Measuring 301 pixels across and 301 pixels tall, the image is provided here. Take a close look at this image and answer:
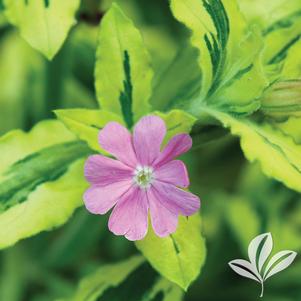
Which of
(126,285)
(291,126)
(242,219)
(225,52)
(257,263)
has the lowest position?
(242,219)

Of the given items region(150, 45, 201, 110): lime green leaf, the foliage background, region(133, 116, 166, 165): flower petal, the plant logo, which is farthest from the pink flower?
the foliage background

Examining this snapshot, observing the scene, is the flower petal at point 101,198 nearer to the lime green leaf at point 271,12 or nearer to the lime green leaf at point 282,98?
the lime green leaf at point 282,98

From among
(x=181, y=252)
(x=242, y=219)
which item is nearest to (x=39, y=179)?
(x=181, y=252)

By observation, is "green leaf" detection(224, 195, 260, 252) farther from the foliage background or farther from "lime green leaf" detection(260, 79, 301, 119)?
"lime green leaf" detection(260, 79, 301, 119)

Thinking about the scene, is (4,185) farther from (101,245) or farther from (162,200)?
(101,245)

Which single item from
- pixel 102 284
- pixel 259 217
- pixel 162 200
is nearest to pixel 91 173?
pixel 162 200

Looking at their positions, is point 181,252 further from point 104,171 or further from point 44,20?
point 44,20
